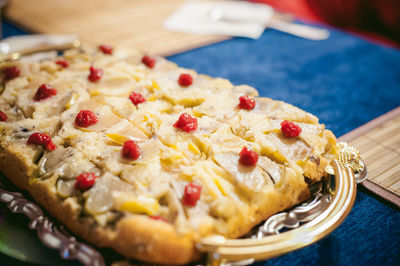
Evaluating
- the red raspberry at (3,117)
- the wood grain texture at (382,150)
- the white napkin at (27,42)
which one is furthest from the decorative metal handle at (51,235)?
the white napkin at (27,42)

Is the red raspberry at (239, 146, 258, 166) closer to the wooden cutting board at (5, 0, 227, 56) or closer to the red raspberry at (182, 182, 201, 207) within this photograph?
the red raspberry at (182, 182, 201, 207)

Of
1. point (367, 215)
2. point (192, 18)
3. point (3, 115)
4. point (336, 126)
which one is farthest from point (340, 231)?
point (192, 18)

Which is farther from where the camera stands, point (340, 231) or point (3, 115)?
point (3, 115)

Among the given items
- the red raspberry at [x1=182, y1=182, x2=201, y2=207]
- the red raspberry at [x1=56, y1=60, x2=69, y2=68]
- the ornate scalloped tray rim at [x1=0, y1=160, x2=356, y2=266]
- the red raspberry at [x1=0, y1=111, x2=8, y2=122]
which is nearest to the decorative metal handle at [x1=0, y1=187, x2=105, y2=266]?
the ornate scalloped tray rim at [x1=0, y1=160, x2=356, y2=266]

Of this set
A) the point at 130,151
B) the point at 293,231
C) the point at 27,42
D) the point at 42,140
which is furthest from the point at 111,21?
the point at 293,231

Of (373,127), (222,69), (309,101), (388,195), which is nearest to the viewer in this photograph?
(388,195)

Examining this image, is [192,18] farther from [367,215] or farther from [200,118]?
[367,215]
